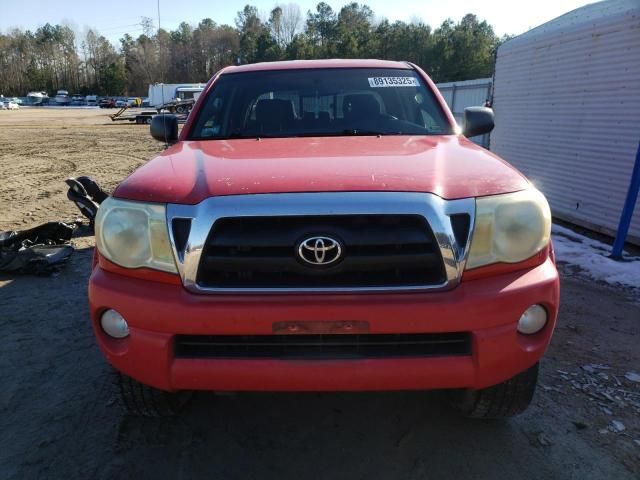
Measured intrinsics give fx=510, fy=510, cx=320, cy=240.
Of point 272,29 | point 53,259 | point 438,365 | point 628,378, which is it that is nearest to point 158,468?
point 438,365

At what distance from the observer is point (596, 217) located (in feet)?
20.8

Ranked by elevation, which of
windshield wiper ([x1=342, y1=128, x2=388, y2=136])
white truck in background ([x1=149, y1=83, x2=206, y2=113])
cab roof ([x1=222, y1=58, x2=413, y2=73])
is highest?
cab roof ([x1=222, y1=58, x2=413, y2=73])

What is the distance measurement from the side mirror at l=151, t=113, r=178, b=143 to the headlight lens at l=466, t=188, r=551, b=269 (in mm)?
2395

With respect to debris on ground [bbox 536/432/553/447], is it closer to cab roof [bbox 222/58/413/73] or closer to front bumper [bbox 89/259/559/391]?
front bumper [bbox 89/259/559/391]

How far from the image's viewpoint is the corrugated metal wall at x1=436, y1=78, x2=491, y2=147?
1527 centimetres

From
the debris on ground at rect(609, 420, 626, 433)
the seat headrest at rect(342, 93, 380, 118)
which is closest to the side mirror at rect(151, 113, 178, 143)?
the seat headrest at rect(342, 93, 380, 118)

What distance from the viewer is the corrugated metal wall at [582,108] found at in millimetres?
5859

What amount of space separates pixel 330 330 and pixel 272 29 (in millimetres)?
110348

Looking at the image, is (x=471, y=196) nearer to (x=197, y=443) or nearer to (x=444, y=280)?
(x=444, y=280)

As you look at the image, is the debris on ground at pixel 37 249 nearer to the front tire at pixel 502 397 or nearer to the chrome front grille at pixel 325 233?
the chrome front grille at pixel 325 233

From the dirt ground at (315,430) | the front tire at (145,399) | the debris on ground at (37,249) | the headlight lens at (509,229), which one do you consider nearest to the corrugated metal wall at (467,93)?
the debris on ground at (37,249)

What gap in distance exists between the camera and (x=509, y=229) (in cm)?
201

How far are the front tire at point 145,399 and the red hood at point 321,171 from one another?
86cm

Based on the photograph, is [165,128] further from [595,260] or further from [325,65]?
[595,260]
